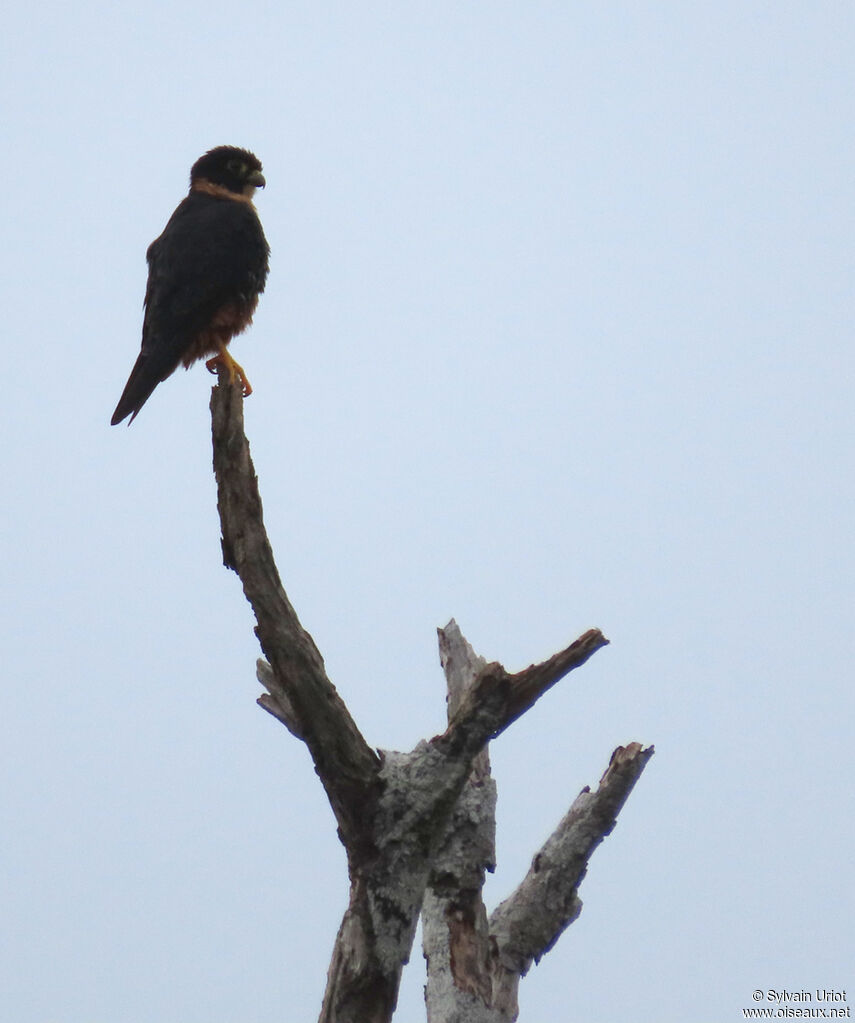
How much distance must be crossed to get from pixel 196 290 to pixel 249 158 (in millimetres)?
1440

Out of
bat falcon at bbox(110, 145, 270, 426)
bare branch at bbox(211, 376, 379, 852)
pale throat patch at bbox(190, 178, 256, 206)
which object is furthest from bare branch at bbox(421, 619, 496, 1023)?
pale throat patch at bbox(190, 178, 256, 206)

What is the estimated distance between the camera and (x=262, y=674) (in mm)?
4121

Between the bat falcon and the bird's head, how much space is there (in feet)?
1.52

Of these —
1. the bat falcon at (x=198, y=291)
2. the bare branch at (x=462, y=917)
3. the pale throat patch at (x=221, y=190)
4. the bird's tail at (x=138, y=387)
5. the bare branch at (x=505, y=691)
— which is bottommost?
the bare branch at (x=462, y=917)

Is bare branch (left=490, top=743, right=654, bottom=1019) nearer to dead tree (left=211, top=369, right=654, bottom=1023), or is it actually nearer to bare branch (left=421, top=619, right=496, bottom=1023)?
bare branch (left=421, top=619, right=496, bottom=1023)

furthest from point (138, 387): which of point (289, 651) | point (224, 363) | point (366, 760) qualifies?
point (366, 760)

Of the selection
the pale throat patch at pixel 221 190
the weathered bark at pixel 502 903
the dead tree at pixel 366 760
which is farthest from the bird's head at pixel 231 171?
the weathered bark at pixel 502 903

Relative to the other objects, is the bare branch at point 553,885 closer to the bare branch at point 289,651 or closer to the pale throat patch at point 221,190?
the bare branch at point 289,651

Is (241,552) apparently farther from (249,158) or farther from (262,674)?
(249,158)

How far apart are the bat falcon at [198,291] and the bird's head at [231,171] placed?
465mm

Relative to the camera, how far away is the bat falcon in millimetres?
5879

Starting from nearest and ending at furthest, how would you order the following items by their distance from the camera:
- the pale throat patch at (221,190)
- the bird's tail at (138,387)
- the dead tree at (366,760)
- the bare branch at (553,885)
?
1. the dead tree at (366,760)
2. the bare branch at (553,885)
3. the bird's tail at (138,387)
4. the pale throat patch at (221,190)

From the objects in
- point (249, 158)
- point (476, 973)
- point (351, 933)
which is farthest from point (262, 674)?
point (249, 158)

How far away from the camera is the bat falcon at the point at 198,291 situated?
19.3 feet
